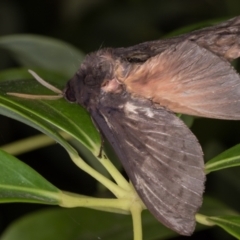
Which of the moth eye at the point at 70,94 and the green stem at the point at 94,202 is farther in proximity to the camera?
the moth eye at the point at 70,94

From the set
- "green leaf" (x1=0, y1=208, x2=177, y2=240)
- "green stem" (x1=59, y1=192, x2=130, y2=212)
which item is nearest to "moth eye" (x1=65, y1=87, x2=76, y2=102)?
"green stem" (x1=59, y1=192, x2=130, y2=212)

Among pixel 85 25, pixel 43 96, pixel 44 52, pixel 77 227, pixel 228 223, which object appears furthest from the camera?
pixel 85 25

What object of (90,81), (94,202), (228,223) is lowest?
(228,223)

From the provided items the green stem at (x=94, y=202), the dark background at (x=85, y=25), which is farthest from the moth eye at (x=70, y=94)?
the dark background at (x=85, y=25)

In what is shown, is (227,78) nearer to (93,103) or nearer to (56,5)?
(93,103)

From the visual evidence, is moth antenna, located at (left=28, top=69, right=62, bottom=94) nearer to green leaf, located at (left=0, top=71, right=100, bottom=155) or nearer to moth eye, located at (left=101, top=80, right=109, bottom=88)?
green leaf, located at (left=0, top=71, right=100, bottom=155)

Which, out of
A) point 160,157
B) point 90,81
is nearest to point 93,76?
point 90,81

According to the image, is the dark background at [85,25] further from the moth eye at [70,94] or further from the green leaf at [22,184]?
the green leaf at [22,184]

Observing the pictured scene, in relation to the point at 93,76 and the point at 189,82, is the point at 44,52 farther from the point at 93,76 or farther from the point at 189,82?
→ the point at 189,82
